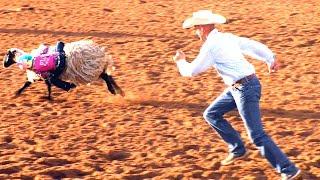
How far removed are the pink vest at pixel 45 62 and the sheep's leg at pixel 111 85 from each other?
799 mm

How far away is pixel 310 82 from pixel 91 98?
3048 millimetres

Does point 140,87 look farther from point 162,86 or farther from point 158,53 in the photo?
point 158,53

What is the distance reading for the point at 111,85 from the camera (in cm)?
894

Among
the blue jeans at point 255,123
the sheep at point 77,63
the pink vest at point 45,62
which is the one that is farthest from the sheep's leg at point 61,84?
the blue jeans at point 255,123

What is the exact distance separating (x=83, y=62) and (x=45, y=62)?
46 centimetres

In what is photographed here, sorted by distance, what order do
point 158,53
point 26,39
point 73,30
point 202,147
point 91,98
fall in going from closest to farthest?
point 202,147, point 91,98, point 158,53, point 26,39, point 73,30

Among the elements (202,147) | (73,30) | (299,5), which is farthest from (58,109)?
(299,5)

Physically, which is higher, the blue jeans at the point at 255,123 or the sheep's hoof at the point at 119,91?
the blue jeans at the point at 255,123

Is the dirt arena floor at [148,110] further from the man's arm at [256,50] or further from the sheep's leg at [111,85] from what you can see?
the man's arm at [256,50]

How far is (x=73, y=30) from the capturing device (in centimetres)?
1338

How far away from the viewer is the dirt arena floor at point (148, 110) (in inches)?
257

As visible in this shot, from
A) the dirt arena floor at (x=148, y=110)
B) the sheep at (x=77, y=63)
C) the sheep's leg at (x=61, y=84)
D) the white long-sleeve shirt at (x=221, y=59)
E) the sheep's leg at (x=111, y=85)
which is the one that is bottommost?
the dirt arena floor at (x=148, y=110)

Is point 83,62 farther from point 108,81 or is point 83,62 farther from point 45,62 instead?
point 108,81

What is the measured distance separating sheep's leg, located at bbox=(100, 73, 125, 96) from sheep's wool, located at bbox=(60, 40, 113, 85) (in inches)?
11.8
